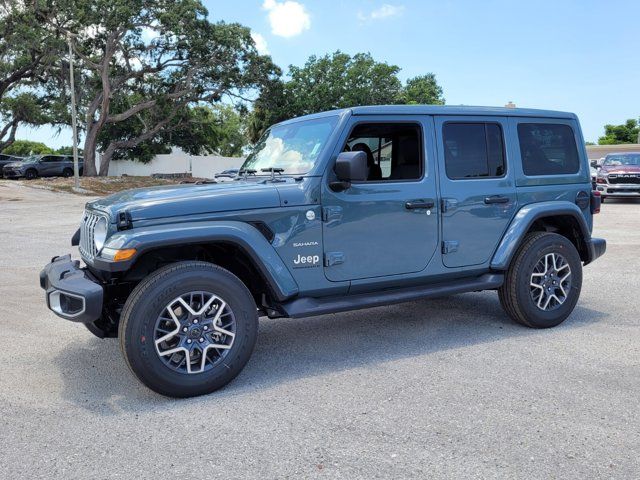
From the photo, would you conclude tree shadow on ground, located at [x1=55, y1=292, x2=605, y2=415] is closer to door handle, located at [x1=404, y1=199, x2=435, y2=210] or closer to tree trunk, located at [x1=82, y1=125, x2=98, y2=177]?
door handle, located at [x1=404, y1=199, x2=435, y2=210]

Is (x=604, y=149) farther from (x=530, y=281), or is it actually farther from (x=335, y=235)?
(x=335, y=235)

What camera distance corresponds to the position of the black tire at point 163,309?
3.56 meters

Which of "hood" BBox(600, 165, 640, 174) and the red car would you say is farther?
"hood" BBox(600, 165, 640, 174)

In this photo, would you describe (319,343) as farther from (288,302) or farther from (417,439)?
(417,439)

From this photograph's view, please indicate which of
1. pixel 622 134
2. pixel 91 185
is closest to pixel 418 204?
pixel 91 185

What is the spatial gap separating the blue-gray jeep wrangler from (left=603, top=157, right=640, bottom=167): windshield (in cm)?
1593

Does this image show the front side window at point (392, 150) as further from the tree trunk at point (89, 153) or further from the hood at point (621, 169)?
the tree trunk at point (89, 153)

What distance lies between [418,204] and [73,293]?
2.60m

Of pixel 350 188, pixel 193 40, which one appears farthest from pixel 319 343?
pixel 193 40

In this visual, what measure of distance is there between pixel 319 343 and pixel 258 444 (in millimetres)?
1839

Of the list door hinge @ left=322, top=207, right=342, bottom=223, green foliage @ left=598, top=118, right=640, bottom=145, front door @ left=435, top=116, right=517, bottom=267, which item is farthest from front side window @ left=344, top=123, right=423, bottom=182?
green foliage @ left=598, top=118, right=640, bottom=145

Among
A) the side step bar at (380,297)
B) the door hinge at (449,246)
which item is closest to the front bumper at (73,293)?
the side step bar at (380,297)

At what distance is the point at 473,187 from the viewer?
485cm

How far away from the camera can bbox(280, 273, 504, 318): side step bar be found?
13.5 ft
